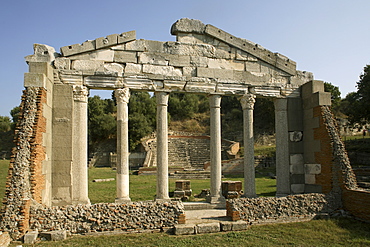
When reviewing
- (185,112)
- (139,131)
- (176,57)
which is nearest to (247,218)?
(176,57)

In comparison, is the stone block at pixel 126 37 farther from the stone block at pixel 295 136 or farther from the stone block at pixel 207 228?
the stone block at pixel 295 136

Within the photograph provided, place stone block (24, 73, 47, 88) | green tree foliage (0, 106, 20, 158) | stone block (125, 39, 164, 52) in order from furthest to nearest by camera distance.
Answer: green tree foliage (0, 106, 20, 158), stone block (125, 39, 164, 52), stone block (24, 73, 47, 88)

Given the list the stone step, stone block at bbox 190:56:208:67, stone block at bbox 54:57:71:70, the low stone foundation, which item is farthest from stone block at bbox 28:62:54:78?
the low stone foundation

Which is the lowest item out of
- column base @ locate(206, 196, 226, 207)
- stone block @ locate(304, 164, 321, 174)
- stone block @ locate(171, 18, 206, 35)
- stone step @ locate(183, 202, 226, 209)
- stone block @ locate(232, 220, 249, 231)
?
stone block @ locate(232, 220, 249, 231)

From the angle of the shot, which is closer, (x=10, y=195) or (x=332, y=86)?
(x=10, y=195)

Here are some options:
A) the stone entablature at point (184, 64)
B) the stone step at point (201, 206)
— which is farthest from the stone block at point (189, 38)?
the stone step at point (201, 206)

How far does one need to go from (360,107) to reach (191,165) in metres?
17.0

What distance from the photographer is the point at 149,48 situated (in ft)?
40.2

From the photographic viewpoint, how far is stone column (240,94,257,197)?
504 inches

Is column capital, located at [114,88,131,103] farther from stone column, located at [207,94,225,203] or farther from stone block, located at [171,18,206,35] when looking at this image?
stone column, located at [207,94,225,203]

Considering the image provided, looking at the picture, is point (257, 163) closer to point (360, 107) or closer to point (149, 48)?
point (360, 107)

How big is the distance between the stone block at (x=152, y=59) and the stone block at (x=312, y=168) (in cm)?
715

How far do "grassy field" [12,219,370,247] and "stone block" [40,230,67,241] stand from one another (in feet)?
0.68

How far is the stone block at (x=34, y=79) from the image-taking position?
400 inches
